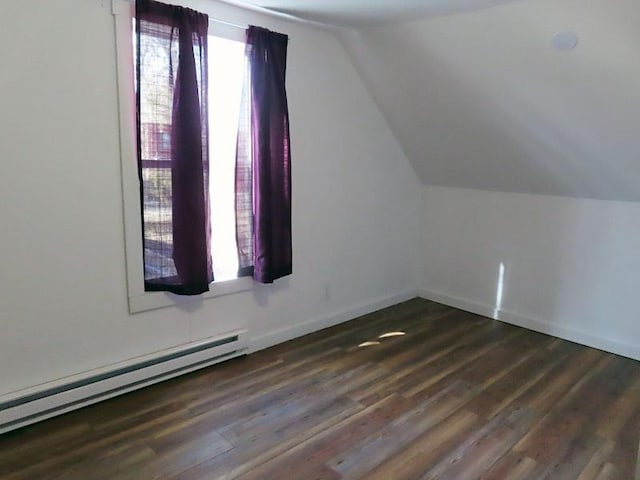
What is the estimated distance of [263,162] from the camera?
9.53 ft

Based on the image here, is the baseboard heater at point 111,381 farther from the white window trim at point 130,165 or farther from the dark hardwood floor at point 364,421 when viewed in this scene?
the white window trim at point 130,165

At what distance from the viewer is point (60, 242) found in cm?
232

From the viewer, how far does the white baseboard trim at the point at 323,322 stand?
3.26 m

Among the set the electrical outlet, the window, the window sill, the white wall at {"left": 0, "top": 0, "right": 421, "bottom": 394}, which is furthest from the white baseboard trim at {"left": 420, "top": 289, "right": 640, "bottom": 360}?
the window sill

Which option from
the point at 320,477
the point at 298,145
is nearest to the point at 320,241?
the point at 298,145

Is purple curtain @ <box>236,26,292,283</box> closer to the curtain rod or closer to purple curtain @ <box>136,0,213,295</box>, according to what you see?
the curtain rod

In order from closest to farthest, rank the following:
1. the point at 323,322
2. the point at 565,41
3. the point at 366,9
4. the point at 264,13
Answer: the point at 565,41 < the point at 366,9 < the point at 264,13 < the point at 323,322

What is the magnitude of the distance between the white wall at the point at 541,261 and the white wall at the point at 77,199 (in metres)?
1.55

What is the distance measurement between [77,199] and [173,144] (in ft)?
1.84

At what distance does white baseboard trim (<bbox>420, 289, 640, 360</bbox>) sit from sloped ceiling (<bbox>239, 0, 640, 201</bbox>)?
1.01 meters

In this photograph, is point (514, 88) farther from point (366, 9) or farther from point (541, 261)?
point (541, 261)

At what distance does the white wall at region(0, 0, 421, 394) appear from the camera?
2148 mm

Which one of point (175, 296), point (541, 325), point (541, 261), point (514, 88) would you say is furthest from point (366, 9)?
point (541, 325)

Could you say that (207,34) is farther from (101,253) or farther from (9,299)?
(9,299)
